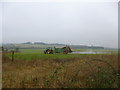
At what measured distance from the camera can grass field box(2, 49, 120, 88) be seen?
1.66 m

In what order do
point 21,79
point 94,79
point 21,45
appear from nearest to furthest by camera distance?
point 94,79 < point 21,79 < point 21,45

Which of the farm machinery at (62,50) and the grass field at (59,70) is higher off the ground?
the farm machinery at (62,50)

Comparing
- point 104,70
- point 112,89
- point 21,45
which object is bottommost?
point 112,89

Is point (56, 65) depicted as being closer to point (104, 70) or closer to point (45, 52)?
point (45, 52)

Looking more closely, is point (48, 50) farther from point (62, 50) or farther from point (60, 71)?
point (60, 71)

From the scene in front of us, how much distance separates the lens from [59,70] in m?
2.00

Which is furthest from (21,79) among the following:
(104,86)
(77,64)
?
(104,86)

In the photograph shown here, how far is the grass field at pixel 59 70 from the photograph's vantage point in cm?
166

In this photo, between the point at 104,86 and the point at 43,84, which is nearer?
the point at 104,86

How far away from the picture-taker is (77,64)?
7.03ft

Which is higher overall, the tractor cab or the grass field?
the tractor cab

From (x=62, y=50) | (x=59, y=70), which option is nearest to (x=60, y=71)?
(x=59, y=70)

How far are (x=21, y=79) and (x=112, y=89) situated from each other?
132 cm

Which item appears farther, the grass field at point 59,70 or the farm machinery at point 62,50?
the farm machinery at point 62,50
